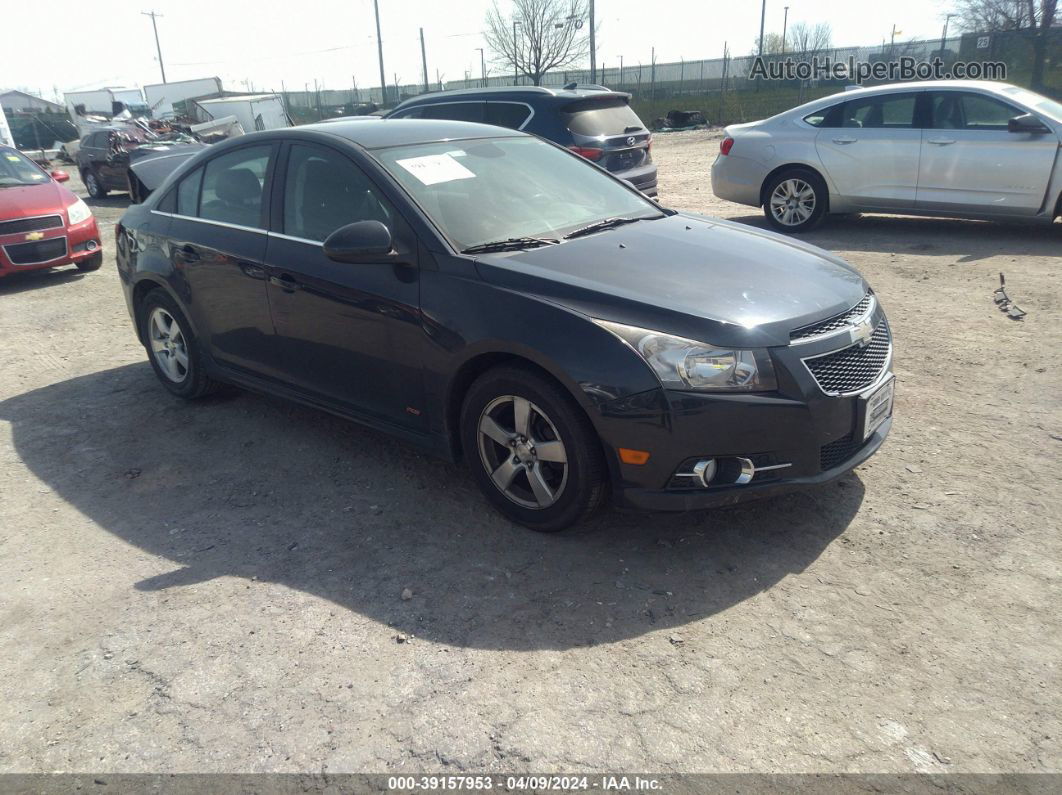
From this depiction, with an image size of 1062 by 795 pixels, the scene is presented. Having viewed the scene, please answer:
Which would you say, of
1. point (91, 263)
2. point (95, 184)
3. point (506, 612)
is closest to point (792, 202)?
point (506, 612)

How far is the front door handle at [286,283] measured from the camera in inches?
169

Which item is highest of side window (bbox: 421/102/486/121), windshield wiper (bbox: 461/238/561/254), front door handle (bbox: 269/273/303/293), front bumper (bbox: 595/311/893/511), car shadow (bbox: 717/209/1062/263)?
side window (bbox: 421/102/486/121)

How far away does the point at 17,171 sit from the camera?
1007 centimetres

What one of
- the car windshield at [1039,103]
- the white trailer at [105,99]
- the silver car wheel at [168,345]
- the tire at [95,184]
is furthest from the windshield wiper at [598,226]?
the white trailer at [105,99]

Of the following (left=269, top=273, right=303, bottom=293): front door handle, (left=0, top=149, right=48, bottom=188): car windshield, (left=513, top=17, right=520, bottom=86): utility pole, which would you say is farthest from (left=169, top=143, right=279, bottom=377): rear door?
(left=513, top=17, right=520, bottom=86): utility pole

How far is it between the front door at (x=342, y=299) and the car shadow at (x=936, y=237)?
572 centimetres

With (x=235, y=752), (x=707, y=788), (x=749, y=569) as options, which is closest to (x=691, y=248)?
(x=749, y=569)

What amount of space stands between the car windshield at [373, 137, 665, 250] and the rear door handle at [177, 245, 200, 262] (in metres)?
1.52

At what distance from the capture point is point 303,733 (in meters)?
2.61

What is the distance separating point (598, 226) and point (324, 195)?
1427 millimetres

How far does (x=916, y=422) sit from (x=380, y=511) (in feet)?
9.76

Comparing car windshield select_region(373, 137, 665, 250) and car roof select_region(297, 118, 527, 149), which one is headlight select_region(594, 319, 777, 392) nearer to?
car windshield select_region(373, 137, 665, 250)

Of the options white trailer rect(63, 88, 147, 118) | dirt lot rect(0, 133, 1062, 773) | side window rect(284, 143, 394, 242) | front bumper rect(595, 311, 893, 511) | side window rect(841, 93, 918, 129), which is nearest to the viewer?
dirt lot rect(0, 133, 1062, 773)

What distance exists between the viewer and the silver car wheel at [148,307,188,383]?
543cm
